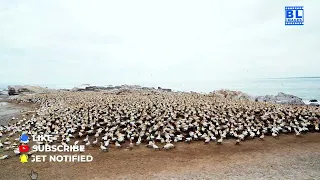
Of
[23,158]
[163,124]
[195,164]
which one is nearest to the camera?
[195,164]

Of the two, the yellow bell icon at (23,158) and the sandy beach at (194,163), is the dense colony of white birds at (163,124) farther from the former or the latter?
the yellow bell icon at (23,158)

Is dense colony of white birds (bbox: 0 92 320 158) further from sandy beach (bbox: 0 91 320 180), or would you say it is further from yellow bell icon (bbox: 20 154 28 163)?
yellow bell icon (bbox: 20 154 28 163)

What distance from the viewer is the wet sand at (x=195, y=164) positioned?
8461mm

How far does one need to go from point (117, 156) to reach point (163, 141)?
7.49ft

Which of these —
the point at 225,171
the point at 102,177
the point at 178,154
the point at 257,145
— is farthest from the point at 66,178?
the point at 257,145

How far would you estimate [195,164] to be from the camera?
930cm

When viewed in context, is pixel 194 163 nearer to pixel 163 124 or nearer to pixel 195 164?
pixel 195 164

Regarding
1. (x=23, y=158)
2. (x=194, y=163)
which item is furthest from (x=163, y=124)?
(x=23, y=158)

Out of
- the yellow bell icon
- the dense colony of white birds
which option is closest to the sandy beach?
the yellow bell icon

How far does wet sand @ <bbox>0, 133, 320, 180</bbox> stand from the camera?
8461 millimetres

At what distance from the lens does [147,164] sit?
9391 millimetres

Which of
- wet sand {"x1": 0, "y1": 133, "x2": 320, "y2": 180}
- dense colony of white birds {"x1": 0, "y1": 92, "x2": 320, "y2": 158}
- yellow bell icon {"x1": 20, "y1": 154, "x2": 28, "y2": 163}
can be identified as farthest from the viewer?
dense colony of white birds {"x1": 0, "y1": 92, "x2": 320, "y2": 158}

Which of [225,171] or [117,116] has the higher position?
[117,116]

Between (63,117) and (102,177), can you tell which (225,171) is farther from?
(63,117)
